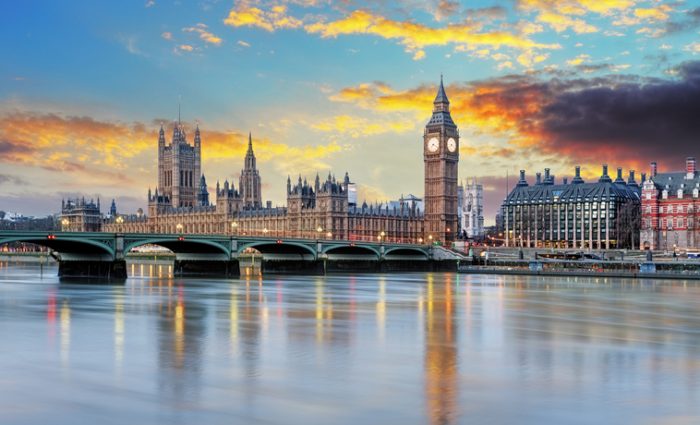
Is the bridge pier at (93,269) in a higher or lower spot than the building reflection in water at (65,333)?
higher

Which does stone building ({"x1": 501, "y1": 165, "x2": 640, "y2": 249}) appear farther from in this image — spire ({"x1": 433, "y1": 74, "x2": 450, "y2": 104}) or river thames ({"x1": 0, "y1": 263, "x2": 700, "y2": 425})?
river thames ({"x1": 0, "y1": 263, "x2": 700, "y2": 425})

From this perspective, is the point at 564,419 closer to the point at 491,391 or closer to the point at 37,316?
the point at 491,391

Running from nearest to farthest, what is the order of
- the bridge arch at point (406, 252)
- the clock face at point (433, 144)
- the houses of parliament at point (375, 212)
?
1. the bridge arch at point (406, 252)
2. the houses of parliament at point (375, 212)
3. the clock face at point (433, 144)

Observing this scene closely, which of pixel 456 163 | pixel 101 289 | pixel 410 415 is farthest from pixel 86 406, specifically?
pixel 456 163

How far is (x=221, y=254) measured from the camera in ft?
272

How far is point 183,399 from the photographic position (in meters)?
17.1

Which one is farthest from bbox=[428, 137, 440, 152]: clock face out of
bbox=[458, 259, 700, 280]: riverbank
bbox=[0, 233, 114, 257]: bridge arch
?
bbox=[0, 233, 114, 257]: bridge arch

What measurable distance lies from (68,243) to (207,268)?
18.9 meters

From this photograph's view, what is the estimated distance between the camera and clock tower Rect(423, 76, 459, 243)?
150m

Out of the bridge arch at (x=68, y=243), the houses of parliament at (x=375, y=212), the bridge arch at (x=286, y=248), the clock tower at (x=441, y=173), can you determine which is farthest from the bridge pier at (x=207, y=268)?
the clock tower at (x=441, y=173)

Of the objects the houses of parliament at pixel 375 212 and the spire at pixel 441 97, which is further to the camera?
the spire at pixel 441 97

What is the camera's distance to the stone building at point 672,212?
4412 inches

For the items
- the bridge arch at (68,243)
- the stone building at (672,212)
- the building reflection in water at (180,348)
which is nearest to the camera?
the building reflection in water at (180,348)

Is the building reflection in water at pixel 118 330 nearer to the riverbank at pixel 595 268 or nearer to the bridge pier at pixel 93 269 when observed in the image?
the bridge pier at pixel 93 269
